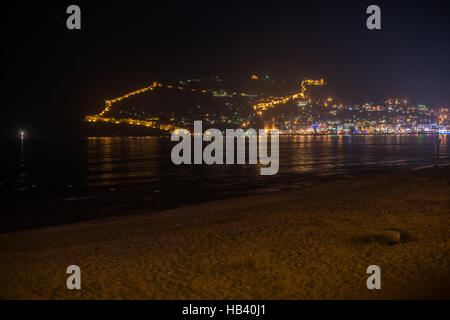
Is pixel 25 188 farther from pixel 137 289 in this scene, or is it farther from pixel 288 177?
pixel 137 289

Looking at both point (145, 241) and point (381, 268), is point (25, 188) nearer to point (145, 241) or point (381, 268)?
point (145, 241)

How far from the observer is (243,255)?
23.7 feet

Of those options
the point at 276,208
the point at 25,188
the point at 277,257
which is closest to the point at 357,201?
the point at 276,208

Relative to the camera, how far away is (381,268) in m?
6.30

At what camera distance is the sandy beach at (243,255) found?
5664 mm

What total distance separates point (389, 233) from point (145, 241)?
5410mm

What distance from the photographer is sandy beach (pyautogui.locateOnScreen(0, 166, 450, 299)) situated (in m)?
5.66

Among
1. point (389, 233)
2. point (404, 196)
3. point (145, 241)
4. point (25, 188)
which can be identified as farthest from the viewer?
point (25, 188)

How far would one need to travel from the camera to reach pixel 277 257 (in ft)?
23.1
